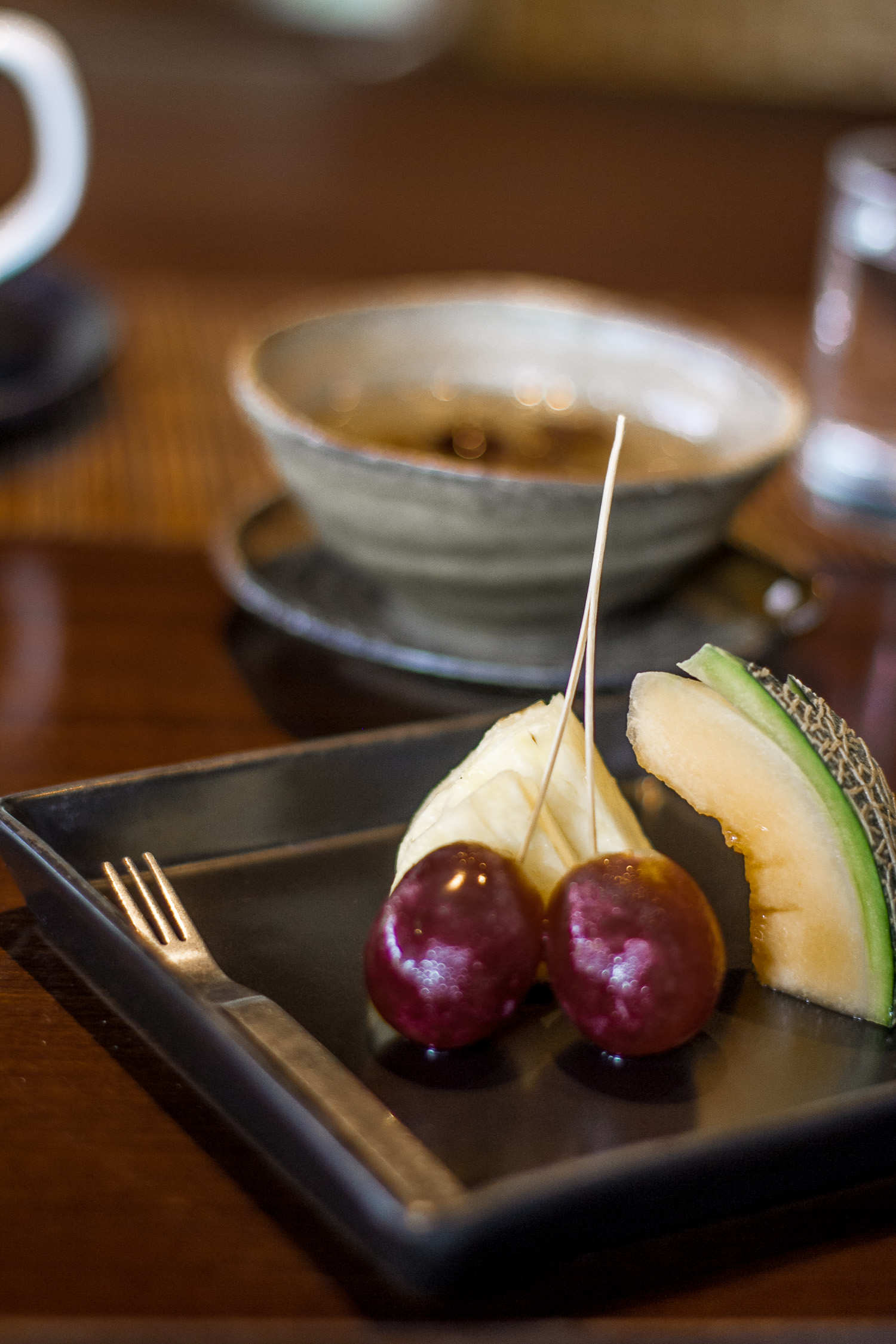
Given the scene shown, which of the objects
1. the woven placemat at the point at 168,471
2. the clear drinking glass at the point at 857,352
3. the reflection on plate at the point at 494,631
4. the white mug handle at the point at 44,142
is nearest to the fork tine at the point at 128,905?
the reflection on plate at the point at 494,631

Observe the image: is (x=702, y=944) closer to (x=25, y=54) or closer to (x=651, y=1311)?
(x=651, y=1311)

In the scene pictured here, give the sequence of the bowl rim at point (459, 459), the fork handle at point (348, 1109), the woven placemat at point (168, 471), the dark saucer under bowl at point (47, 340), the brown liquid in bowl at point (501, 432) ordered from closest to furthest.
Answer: the fork handle at point (348, 1109) → the bowl rim at point (459, 459) → the brown liquid in bowl at point (501, 432) → the woven placemat at point (168, 471) → the dark saucer under bowl at point (47, 340)

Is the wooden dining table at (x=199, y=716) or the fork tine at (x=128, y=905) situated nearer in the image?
the wooden dining table at (x=199, y=716)

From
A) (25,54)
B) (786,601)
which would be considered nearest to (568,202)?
(25,54)

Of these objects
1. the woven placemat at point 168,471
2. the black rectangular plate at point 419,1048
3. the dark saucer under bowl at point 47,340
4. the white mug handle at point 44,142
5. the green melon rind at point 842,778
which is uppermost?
the white mug handle at point 44,142

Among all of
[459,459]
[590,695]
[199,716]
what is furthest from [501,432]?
[590,695]

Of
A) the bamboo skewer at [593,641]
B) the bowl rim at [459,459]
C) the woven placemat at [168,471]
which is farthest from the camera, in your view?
the woven placemat at [168,471]

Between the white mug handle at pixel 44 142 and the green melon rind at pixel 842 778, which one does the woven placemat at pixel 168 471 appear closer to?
the white mug handle at pixel 44 142

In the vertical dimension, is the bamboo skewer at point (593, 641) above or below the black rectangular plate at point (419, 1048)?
above
